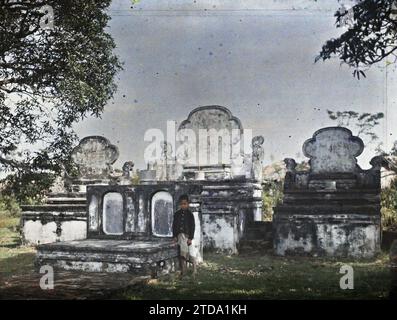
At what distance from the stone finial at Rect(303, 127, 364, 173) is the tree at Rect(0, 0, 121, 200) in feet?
18.8

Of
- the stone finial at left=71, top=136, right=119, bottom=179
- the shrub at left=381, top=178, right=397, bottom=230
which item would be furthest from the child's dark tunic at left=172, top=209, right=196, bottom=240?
the shrub at left=381, top=178, right=397, bottom=230

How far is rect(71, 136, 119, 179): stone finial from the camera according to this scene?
1352cm

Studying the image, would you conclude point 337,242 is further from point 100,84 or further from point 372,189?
point 100,84

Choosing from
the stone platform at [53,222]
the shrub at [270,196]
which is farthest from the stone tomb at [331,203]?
the stone platform at [53,222]

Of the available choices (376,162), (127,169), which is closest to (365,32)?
(376,162)

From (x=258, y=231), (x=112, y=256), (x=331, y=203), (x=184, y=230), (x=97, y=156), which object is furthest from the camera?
(x=97, y=156)

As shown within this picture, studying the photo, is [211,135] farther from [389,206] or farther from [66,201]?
[389,206]

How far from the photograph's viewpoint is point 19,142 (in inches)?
368

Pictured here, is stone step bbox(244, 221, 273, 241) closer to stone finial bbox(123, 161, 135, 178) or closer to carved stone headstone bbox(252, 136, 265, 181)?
carved stone headstone bbox(252, 136, 265, 181)

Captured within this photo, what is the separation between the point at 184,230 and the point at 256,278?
1579 millimetres

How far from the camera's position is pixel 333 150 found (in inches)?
478


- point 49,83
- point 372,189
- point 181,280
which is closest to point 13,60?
point 49,83

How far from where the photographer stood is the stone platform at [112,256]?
332 inches

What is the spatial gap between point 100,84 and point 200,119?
4.60 meters
